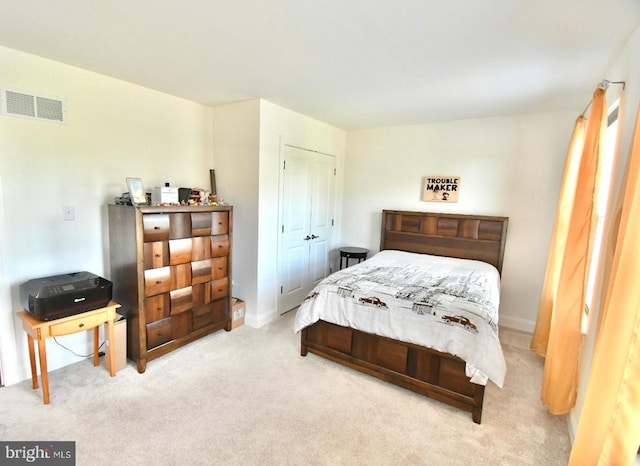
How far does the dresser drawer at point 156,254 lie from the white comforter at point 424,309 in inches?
49.5

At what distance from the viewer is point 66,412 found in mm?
2053

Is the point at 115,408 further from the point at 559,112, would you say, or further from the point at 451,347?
the point at 559,112

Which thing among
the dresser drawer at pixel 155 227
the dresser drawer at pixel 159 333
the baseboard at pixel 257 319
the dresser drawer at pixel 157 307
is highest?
the dresser drawer at pixel 155 227

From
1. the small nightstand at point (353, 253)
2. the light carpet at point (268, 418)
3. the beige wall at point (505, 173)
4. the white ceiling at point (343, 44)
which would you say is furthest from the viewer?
the small nightstand at point (353, 253)

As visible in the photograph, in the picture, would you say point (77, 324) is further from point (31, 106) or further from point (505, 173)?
point (505, 173)

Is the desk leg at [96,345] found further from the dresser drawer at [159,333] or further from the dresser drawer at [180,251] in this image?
the dresser drawer at [180,251]

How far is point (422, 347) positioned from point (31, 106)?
3.40 metres

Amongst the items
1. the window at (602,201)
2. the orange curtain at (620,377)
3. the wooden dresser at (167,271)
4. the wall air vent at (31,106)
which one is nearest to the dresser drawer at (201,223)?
the wooden dresser at (167,271)

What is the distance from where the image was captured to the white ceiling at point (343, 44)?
61.9 inches

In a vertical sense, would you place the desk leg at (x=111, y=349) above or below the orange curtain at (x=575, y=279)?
below

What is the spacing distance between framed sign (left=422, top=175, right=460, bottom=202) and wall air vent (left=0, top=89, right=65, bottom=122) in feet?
12.4

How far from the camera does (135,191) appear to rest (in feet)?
8.27

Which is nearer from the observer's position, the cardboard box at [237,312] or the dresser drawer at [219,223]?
the dresser drawer at [219,223]

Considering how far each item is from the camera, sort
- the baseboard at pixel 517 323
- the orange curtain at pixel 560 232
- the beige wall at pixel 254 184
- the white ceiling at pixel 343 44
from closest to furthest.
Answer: the white ceiling at pixel 343 44 → the orange curtain at pixel 560 232 → the beige wall at pixel 254 184 → the baseboard at pixel 517 323
